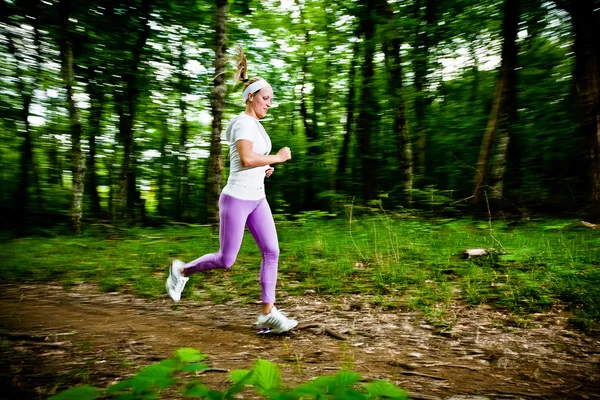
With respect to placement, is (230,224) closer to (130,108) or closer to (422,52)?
(422,52)

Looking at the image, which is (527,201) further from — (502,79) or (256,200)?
(256,200)

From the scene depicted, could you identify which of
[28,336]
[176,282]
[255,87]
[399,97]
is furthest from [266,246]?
[399,97]

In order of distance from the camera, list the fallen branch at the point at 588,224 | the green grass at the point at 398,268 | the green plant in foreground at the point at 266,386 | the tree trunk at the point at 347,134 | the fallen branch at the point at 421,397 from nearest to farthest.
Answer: the green plant in foreground at the point at 266,386 < the fallen branch at the point at 421,397 < the green grass at the point at 398,268 < the fallen branch at the point at 588,224 < the tree trunk at the point at 347,134

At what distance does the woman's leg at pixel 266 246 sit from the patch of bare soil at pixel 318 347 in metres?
0.40

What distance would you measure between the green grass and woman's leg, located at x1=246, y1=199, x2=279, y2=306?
4.33ft

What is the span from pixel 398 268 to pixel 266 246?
94.2 inches

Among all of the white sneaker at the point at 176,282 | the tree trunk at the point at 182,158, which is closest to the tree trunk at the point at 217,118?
the white sneaker at the point at 176,282

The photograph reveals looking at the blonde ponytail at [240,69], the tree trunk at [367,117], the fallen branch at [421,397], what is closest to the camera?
the fallen branch at [421,397]

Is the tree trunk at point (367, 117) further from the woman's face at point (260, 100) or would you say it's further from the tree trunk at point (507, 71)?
the woman's face at point (260, 100)

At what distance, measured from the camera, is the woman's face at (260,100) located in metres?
3.31

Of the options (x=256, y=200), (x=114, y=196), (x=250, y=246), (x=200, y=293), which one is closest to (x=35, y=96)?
(x=114, y=196)

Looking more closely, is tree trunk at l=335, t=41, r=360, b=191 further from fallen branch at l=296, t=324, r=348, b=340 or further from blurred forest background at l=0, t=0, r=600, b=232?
fallen branch at l=296, t=324, r=348, b=340

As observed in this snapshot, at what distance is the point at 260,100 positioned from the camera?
3.31m

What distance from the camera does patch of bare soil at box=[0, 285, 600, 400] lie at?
2.27m
